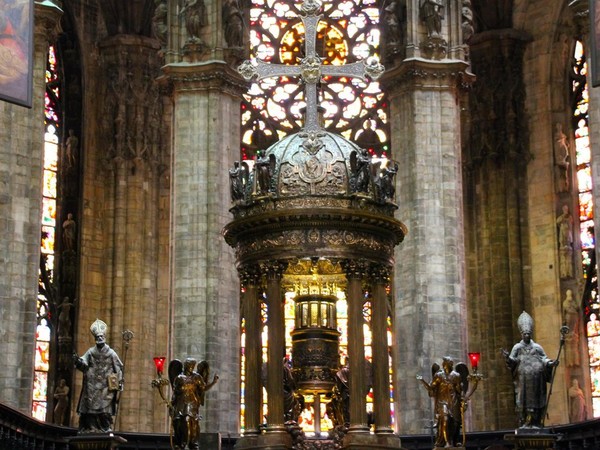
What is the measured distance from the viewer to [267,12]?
40156mm

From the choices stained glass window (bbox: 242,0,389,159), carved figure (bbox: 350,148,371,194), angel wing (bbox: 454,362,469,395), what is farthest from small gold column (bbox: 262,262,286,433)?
stained glass window (bbox: 242,0,389,159)

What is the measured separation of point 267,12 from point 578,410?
1179cm

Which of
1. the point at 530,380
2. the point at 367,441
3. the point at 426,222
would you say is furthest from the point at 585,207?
the point at 367,441

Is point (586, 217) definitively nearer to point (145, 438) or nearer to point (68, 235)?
point (68, 235)

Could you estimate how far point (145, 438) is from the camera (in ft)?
94.9

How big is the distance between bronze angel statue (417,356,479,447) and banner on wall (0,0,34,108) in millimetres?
6756

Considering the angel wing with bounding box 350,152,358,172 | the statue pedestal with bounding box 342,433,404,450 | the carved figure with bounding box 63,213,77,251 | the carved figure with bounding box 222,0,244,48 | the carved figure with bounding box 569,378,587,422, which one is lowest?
the statue pedestal with bounding box 342,433,404,450

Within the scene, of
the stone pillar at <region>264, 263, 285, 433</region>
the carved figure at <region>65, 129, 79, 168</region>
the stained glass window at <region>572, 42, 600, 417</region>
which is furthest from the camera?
the carved figure at <region>65, 129, 79, 168</region>

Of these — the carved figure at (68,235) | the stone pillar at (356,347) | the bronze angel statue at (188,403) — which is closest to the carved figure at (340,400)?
the stone pillar at (356,347)

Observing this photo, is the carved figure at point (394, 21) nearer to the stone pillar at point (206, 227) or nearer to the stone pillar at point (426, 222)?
the stone pillar at point (426, 222)

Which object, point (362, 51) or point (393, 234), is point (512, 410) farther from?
point (393, 234)

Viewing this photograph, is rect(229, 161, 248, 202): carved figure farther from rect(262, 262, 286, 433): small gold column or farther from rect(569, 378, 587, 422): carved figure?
rect(569, 378, 587, 422): carved figure

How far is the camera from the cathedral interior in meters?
23.5

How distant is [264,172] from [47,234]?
15.6 m
